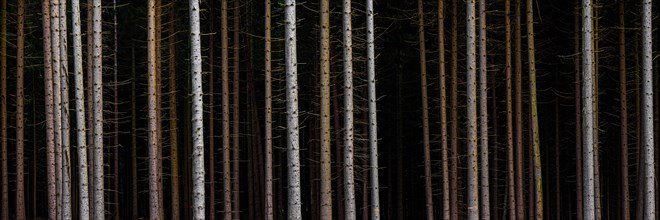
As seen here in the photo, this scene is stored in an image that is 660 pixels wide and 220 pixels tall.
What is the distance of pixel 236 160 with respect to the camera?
19.9m

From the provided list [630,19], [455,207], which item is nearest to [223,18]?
[455,207]

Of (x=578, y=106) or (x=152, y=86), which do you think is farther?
(x=578, y=106)

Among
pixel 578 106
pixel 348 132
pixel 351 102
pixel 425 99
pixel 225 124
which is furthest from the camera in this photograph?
pixel 578 106

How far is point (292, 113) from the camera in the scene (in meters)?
13.0

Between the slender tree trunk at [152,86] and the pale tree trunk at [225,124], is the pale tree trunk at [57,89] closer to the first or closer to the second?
the slender tree trunk at [152,86]

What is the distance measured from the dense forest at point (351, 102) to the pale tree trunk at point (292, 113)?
0.03 metres

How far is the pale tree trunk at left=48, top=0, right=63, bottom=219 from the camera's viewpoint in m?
14.1

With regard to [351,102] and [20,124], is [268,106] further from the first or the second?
[20,124]

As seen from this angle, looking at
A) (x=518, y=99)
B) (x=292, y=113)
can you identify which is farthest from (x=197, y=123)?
(x=518, y=99)

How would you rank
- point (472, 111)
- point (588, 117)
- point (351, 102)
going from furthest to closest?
point (472, 111) < point (351, 102) < point (588, 117)

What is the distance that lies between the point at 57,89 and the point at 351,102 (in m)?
5.88

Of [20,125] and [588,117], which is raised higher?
[20,125]

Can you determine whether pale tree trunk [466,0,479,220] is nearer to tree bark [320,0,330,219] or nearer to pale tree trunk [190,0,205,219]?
tree bark [320,0,330,219]

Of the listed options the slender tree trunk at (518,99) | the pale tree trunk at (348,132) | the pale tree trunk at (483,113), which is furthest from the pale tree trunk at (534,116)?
the pale tree trunk at (348,132)
